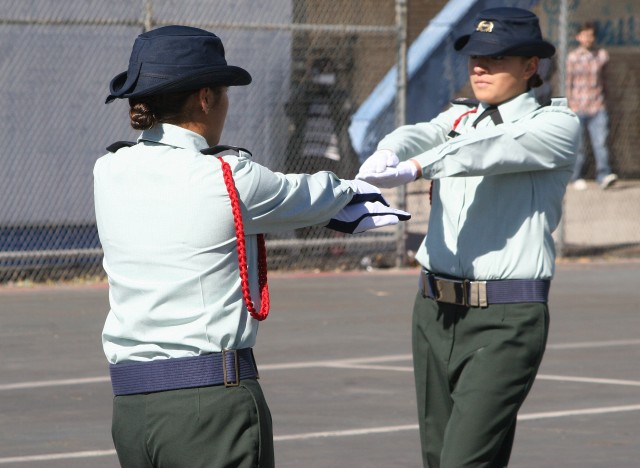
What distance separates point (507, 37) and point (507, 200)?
63cm

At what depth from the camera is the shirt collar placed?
3.87 m

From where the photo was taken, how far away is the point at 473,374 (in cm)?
520

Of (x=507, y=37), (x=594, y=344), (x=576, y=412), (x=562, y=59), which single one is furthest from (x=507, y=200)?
(x=562, y=59)

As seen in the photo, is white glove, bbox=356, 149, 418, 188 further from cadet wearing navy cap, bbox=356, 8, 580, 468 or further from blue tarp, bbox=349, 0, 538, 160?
blue tarp, bbox=349, 0, 538, 160

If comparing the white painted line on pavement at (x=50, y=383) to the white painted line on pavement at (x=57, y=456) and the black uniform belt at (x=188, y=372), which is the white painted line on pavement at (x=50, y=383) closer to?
the white painted line on pavement at (x=57, y=456)

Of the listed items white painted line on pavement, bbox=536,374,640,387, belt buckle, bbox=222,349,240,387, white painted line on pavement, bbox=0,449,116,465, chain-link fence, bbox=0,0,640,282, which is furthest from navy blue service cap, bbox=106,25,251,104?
chain-link fence, bbox=0,0,640,282

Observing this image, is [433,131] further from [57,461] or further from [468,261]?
[57,461]

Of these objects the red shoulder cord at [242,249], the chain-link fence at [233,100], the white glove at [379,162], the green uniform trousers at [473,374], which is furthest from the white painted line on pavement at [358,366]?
the red shoulder cord at [242,249]

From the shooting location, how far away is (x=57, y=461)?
722 centimetres

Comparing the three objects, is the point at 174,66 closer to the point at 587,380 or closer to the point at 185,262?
the point at 185,262

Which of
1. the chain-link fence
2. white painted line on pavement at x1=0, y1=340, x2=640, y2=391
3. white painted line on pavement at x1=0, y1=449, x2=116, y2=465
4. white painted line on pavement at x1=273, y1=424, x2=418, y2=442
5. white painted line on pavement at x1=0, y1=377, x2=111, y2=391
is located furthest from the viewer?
the chain-link fence

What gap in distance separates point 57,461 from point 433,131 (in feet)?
9.40

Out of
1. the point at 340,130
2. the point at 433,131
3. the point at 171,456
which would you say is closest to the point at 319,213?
the point at 171,456

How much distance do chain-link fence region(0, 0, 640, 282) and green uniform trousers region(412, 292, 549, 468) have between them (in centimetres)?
914
